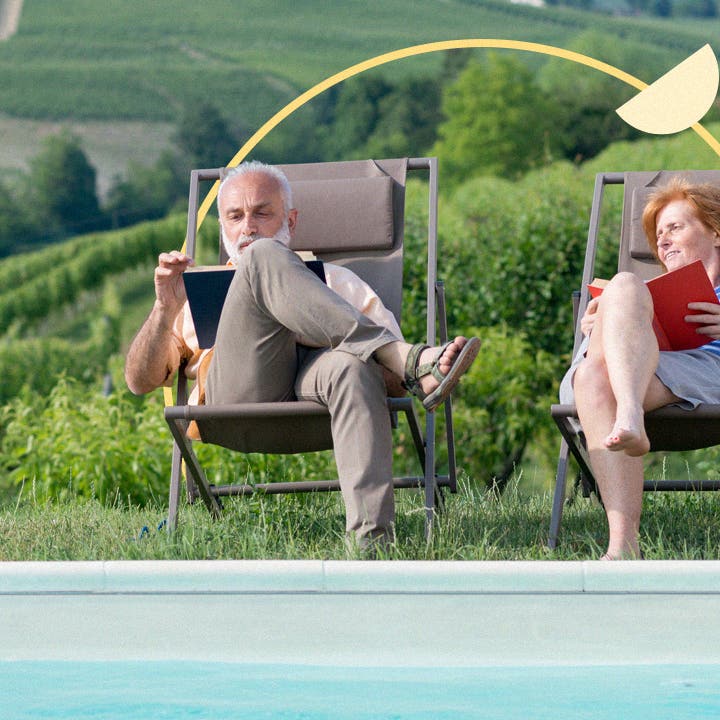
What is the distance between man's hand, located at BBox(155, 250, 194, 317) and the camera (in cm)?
331

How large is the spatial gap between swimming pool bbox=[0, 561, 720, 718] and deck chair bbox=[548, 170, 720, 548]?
67 centimetres

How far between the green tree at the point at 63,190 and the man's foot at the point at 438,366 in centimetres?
627

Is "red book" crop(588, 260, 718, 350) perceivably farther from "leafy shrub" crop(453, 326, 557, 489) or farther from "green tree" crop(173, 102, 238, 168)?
"green tree" crop(173, 102, 238, 168)

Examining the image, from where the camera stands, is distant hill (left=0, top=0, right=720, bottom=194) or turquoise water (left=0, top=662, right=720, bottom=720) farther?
distant hill (left=0, top=0, right=720, bottom=194)

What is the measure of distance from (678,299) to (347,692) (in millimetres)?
1437

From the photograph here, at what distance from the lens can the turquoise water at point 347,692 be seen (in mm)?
2246

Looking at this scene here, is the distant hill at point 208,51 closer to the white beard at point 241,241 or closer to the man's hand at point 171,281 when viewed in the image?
the white beard at point 241,241

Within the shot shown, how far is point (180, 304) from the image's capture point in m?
3.43

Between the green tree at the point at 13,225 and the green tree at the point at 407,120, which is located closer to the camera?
the green tree at the point at 13,225

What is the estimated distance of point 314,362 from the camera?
3.13 meters

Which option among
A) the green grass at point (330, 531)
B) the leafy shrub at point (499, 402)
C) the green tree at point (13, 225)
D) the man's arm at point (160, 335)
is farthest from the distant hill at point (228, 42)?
the man's arm at point (160, 335)

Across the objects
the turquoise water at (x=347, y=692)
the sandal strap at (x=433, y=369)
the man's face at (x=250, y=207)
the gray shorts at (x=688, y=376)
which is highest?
the man's face at (x=250, y=207)

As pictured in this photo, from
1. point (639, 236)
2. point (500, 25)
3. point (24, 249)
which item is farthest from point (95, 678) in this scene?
point (500, 25)

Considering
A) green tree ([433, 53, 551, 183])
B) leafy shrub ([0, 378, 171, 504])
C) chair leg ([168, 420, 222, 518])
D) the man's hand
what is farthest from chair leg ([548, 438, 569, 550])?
green tree ([433, 53, 551, 183])
